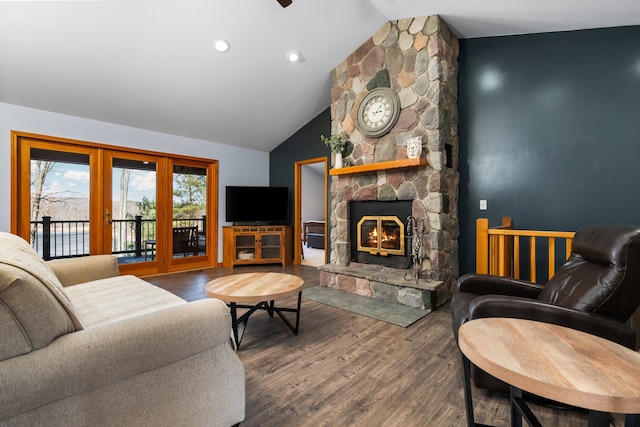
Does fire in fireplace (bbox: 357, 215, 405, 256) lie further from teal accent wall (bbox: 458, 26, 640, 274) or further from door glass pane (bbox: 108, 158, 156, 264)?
door glass pane (bbox: 108, 158, 156, 264)

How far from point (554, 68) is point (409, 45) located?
5.04 ft

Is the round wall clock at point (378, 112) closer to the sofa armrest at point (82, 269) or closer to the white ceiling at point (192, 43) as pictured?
the white ceiling at point (192, 43)

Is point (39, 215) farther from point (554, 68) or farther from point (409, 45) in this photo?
point (554, 68)

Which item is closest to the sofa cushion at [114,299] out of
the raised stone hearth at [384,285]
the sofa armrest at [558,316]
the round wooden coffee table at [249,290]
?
the round wooden coffee table at [249,290]

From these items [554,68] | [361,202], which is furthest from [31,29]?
[554,68]

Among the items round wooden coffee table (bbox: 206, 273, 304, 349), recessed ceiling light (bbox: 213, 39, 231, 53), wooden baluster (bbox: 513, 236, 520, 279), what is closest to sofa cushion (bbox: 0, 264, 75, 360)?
round wooden coffee table (bbox: 206, 273, 304, 349)

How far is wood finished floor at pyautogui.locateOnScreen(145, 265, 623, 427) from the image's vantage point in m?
1.44

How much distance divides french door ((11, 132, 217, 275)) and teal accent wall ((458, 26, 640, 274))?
4.24 metres

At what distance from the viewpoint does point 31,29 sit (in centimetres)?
268

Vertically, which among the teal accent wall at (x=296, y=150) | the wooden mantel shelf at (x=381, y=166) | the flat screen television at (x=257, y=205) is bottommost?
the flat screen television at (x=257, y=205)

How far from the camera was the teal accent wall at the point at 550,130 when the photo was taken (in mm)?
2740

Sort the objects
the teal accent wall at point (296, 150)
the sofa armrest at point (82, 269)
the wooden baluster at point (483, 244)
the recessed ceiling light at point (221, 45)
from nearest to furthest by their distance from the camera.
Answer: the sofa armrest at point (82, 269), the wooden baluster at point (483, 244), the recessed ceiling light at point (221, 45), the teal accent wall at point (296, 150)

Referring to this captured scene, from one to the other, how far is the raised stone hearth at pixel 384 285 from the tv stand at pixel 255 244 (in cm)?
176

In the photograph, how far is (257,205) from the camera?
5508mm
